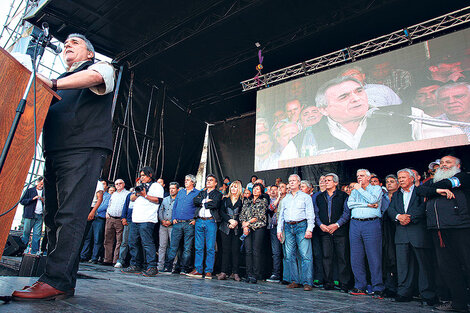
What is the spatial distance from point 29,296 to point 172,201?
4.24 m

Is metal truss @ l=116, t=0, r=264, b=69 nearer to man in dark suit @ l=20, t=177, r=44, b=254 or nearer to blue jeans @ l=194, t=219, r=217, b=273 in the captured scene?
man in dark suit @ l=20, t=177, r=44, b=254

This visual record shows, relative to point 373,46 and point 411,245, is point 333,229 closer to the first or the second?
point 411,245

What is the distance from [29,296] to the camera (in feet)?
4.49

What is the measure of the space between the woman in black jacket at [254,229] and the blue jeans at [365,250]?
4.22ft

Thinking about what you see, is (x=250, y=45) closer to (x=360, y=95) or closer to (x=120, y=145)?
(x=360, y=95)

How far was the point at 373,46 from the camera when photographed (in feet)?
20.9

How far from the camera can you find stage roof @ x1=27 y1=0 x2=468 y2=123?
6.17 meters

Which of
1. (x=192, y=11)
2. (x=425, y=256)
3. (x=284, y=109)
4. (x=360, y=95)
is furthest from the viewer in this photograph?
(x=284, y=109)

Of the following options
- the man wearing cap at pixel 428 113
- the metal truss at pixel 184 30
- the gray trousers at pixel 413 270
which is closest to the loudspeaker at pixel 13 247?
the metal truss at pixel 184 30

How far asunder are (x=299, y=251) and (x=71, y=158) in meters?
3.46

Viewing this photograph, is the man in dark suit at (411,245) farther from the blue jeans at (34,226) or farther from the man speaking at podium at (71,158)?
the blue jeans at (34,226)

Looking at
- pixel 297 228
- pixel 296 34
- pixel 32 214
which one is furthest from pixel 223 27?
pixel 32 214

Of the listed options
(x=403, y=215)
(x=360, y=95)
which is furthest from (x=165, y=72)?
(x=403, y=215)

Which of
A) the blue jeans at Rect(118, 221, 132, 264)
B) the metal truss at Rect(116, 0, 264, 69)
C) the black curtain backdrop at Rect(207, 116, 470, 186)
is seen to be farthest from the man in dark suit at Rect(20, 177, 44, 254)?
the black curtain backdrop at Rect(207, 116, 470, 186)
